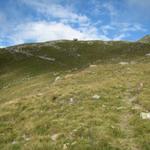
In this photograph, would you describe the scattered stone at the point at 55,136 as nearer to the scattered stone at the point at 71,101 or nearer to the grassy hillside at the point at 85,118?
the grassy hillside at the point at 85,118

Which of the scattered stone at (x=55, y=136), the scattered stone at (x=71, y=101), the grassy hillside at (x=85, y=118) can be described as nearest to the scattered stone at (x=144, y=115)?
the grassy hillside at (x=85, y=118)

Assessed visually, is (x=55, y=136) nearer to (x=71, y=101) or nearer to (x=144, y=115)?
(x=144, y=115)

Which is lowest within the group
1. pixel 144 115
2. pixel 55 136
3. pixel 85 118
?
pixel 55 136

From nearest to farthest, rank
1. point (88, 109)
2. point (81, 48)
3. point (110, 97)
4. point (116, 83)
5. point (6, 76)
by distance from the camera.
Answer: point (88, 109) < point (110, 97) < point (116, 83) < point (6, 76) < point (81, 48)

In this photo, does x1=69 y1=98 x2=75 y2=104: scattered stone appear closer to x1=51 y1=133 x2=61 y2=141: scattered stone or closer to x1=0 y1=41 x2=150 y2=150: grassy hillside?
x1=0 y1=41 x2=150 y2=150: grassy hillside

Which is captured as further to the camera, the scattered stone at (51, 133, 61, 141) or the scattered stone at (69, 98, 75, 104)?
the scattered stone at (69, 98, 75, 104)

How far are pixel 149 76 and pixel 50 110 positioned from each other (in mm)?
13267

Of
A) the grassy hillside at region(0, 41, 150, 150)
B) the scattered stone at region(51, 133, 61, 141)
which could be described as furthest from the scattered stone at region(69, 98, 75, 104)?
the scattered stone at region(51, 133, 61, 141)

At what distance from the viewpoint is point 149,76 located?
92.6 ft

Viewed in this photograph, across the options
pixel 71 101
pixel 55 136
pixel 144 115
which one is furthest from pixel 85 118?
pixel 71 101

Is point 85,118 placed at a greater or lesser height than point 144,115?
lesser

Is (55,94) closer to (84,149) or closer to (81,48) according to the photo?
(84,149)

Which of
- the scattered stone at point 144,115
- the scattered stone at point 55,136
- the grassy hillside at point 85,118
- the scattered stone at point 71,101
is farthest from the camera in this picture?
the scattered stone at point 71,101

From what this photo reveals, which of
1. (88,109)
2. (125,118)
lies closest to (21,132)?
(88,109)
